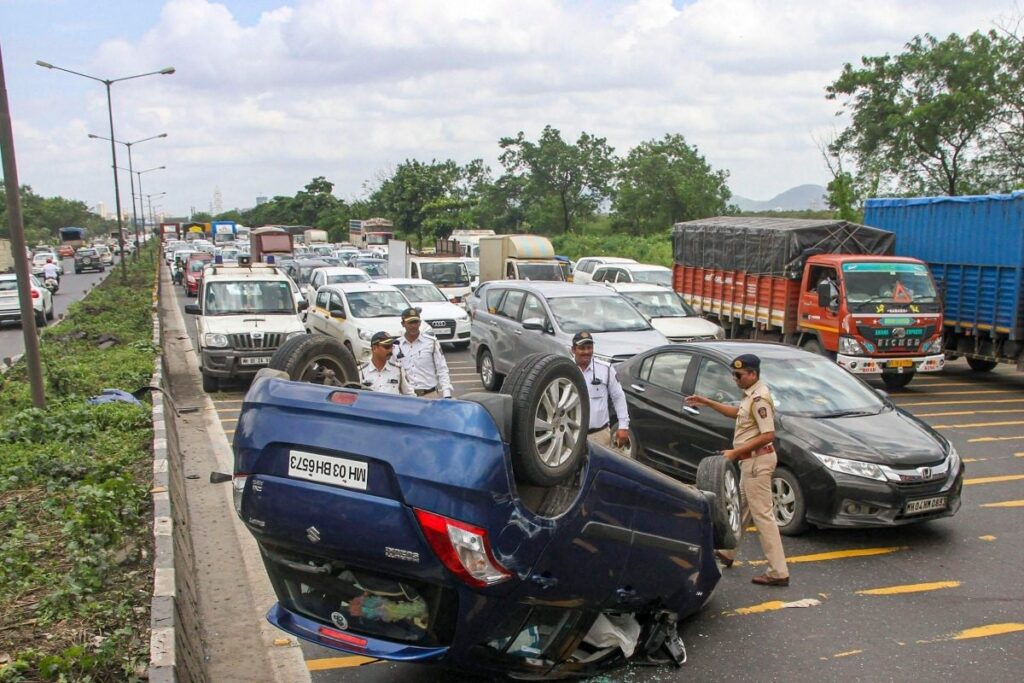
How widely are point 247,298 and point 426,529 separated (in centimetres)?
1258

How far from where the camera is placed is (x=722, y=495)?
18.0ft

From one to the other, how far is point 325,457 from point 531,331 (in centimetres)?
930

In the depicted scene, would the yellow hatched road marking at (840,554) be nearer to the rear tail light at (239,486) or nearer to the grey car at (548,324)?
the rear tail light at (239,486)

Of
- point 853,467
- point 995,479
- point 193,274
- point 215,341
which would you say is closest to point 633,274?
point 215,341

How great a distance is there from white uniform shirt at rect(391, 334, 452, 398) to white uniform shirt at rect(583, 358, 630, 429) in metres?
1.42

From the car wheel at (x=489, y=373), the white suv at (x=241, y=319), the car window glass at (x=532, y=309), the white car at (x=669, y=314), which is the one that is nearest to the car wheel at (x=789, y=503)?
the car window glass at (x=532, y=309)

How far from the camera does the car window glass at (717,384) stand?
7.83 m

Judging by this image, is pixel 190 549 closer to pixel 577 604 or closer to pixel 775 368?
pixel 577 604

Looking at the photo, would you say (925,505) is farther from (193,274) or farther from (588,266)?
(193,274)

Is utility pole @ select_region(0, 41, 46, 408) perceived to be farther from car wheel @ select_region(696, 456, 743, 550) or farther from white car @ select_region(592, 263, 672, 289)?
white car @ select_region(592, 263, 672, 289)

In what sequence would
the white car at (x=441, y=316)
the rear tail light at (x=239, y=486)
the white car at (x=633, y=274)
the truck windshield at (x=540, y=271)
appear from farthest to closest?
the truck windshield at (x=540, y=271) → the white car at (x=633, y=274) → the white car at (x=441, y=316) → the rear tail light at (x=239, y=486)

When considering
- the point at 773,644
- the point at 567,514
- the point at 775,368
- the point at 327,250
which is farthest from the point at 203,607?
the point at 327,250

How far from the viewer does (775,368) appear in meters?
7.98

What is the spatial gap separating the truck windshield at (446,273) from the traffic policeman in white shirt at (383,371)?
17.8 m
